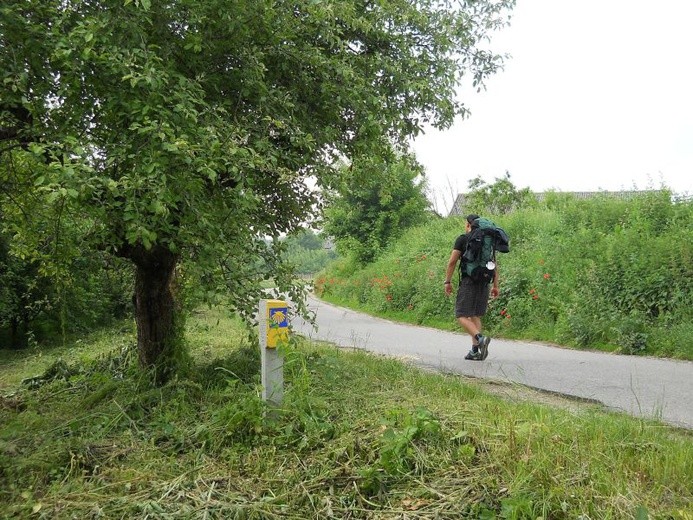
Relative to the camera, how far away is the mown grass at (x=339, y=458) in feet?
9.56

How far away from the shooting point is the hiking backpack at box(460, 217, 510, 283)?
7172 mm

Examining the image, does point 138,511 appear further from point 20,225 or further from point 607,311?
point 607,311

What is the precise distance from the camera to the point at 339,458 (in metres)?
3.54

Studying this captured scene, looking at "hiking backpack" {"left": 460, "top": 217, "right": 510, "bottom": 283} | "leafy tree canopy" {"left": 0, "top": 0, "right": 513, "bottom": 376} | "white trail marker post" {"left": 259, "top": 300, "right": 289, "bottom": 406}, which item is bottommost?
"white trail marker post" {"left": 259, "top": 300, "right": 289, "bottom": 406}

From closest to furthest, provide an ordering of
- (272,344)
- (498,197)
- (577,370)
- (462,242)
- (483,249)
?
(272,344), (577,370), (483,249), (462,242), (498,197)

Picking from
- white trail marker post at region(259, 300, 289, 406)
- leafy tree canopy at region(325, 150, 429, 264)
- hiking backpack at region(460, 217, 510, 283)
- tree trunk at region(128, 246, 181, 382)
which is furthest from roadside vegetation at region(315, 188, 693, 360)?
leafy tree canopy at region(325, 150, 429, 264)

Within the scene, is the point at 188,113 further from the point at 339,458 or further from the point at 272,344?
the point at 339,458

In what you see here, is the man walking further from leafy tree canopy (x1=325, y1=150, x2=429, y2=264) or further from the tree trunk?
leafy tree canopy (x1=325, y1=150, x2=429, y2=264)

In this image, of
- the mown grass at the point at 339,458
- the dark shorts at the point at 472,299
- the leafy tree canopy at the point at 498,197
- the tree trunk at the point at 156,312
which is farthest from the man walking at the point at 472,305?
the leafy tree canopy at the point at 498,197

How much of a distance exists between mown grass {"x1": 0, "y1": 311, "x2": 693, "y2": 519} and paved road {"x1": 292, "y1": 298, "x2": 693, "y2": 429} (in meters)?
0.71

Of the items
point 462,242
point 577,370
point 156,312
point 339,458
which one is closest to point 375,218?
point 462,242

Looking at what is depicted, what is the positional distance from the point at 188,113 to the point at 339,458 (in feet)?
8.07

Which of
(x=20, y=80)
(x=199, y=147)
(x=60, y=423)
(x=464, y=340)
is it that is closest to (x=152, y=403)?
(x=60, y=423)

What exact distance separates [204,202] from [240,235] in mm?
385
